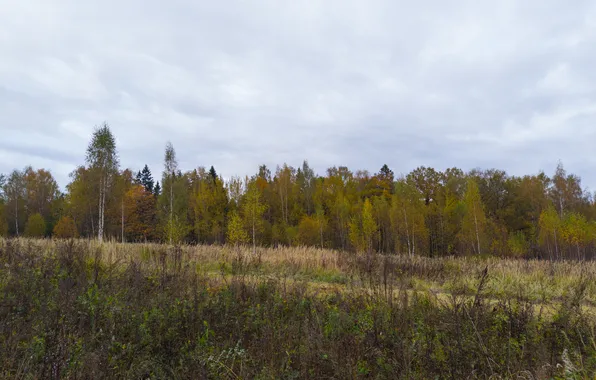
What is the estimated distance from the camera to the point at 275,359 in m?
4.05

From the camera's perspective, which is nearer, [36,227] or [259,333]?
[259,333]

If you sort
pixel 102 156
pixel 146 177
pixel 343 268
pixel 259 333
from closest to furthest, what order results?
pixel 259 333 → pixel 343 268 → pixel 102 156 → pixel 146 177

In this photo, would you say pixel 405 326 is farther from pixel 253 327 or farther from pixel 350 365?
pixel 253 327

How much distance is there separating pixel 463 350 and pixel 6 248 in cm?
1079

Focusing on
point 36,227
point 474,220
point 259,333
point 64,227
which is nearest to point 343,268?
point 259,333

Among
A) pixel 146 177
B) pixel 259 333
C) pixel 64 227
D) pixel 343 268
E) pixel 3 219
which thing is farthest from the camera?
pixel 146 177

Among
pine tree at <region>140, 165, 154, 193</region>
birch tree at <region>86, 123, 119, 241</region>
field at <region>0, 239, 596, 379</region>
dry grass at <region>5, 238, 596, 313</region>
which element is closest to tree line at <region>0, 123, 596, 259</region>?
birch tree at <region>86, 123, 119, 241</region>

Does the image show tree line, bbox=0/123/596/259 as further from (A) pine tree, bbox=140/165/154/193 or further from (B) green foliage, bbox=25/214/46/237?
(A) pine tree, bbox=140/165/154/193

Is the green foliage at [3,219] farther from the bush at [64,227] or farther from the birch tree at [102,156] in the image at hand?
the birch tree at [102,156]

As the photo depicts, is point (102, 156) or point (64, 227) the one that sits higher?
point (102, 156)

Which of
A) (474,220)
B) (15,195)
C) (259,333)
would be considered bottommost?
(259,333)

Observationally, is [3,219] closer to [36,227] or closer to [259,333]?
[36,227]

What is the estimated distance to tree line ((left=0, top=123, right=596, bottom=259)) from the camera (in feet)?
89.2

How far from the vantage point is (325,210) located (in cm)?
3831
